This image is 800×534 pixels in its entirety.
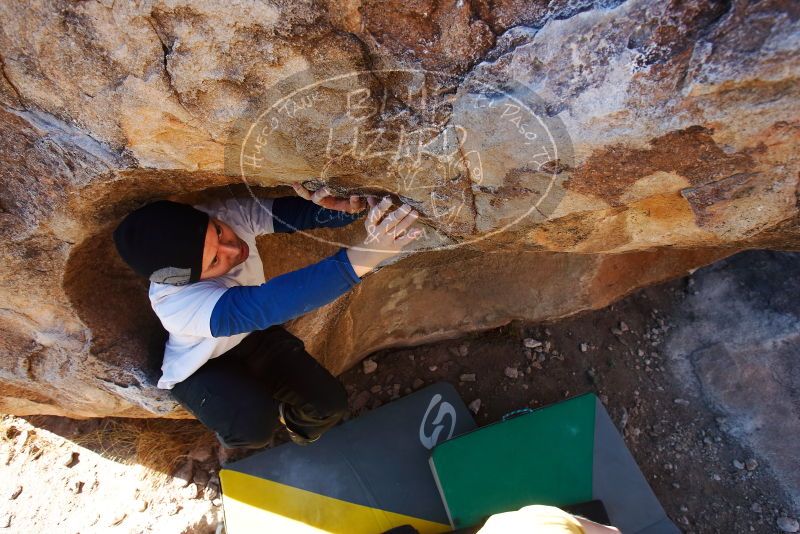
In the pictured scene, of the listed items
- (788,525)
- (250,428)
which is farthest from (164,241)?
(788,525)

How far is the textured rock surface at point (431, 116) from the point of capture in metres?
0.95

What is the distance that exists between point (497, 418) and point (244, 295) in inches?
51.4

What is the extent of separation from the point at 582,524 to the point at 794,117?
3.62ft

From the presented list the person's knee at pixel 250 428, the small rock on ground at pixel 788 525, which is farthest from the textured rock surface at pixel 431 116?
the small rock on ground at pixel 788 525

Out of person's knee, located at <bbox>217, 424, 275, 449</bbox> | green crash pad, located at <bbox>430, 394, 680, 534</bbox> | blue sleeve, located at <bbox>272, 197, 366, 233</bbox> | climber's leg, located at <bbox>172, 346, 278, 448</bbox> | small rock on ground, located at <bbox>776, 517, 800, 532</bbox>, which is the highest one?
blue sleeve, located at <bbox>272, 197, 366, 233</bbox>

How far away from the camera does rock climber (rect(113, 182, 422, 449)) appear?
1.33 m

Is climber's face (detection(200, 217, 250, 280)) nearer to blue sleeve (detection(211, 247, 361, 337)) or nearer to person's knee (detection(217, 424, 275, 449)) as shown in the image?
blue sleeve (detection(211, 247, 361, 337))

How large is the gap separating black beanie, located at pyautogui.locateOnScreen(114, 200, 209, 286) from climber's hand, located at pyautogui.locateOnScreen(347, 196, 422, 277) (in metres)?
0.38

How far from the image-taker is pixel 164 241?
1328 mm

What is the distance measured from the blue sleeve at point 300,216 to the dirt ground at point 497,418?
938 mm

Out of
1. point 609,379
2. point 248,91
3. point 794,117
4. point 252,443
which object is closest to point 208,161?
point 248,91

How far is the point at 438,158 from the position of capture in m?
1.19

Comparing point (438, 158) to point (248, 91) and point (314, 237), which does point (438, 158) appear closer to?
point (248, 91)

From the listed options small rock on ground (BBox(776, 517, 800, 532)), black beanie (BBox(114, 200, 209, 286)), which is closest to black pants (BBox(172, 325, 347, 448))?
black beanie (BBox(114, 200, 209, 286))
